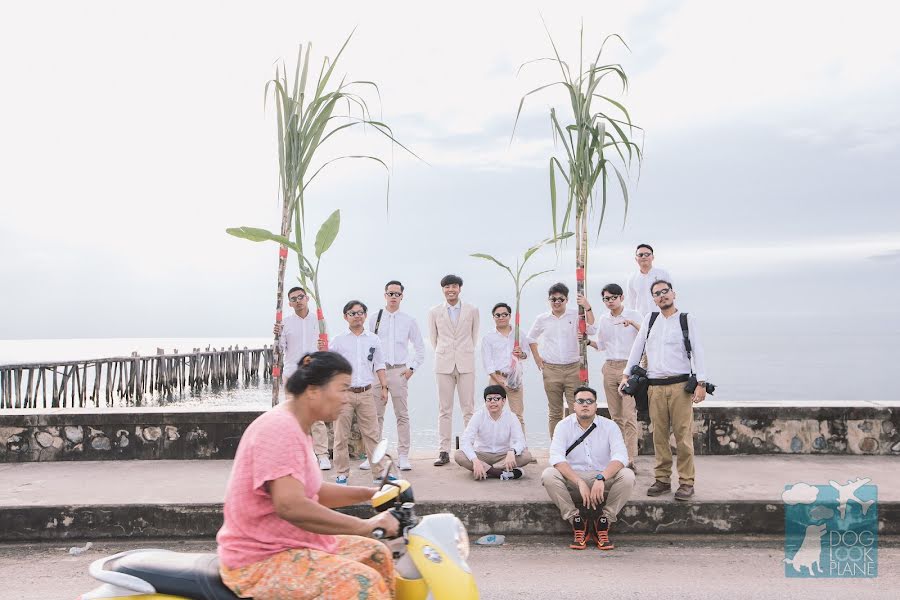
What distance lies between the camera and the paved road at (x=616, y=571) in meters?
4.27

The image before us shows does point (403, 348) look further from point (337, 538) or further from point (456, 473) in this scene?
point (337, 538)

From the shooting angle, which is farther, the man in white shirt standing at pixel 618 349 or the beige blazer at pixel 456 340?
the beige blazer at pixel 456 340

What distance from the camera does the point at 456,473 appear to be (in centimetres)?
680

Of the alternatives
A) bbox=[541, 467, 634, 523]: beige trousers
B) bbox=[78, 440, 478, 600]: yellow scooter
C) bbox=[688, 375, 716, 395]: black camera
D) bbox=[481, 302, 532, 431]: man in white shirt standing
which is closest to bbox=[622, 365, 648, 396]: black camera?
bbox=[688, 375, 716, 395]: black camera

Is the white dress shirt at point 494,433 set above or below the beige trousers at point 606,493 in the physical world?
above

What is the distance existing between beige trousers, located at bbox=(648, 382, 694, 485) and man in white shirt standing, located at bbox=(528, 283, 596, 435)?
139 centimetres

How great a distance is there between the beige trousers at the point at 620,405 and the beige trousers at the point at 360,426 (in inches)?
89.6

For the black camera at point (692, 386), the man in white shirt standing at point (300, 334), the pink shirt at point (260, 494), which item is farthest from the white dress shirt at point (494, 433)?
the pink shirt at point (260, 494)

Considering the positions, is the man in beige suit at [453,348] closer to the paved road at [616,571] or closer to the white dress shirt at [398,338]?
the white dress shirt at [398,338]

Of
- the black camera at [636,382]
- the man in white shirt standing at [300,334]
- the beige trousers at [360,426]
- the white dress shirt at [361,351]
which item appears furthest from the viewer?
the man in white shirt standing at [300,334]

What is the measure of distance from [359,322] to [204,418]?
210 cm

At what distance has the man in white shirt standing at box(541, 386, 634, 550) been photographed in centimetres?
529

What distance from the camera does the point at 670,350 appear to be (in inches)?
229

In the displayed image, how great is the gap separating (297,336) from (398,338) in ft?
3.42
